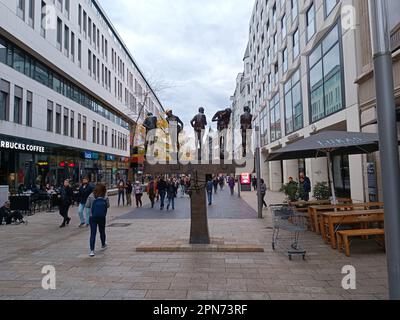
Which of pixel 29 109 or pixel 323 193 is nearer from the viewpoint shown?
pixel 323 193

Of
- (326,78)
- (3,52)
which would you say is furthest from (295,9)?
(3,52)

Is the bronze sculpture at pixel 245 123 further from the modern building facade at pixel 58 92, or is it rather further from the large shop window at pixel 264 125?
the large shop window at pixel 264 125

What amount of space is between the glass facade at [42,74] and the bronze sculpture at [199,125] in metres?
17.2

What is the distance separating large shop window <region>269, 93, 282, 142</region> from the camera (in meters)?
28.9

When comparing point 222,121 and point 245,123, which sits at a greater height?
point 222,121

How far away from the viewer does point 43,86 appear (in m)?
25.0

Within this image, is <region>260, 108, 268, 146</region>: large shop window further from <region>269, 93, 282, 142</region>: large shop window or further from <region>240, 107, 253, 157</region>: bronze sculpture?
<region>240, 107, 253, 157</region>: bronze sculpture

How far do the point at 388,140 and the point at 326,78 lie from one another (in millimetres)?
14899

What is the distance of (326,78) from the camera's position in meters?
16.7

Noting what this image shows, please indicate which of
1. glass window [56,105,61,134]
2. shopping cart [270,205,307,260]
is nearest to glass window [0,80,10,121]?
glass window [56,105,61,134]

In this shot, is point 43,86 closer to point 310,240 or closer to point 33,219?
point 33,219

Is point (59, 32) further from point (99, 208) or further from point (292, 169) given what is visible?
point (99, 208)
